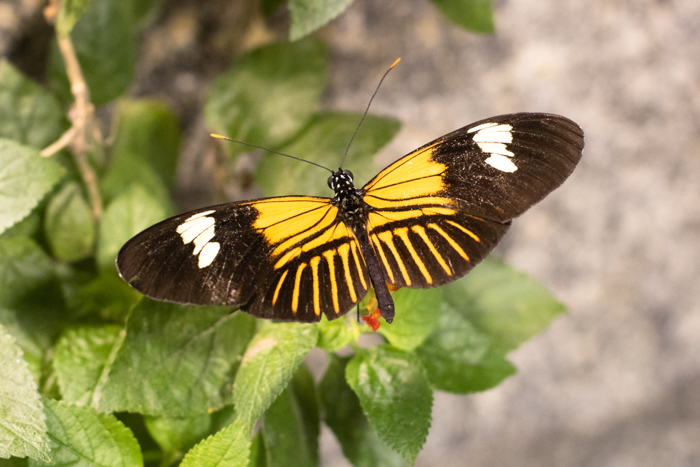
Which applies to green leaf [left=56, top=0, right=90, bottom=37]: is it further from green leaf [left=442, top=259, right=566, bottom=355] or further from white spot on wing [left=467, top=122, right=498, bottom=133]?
green leaf [left=442, top=259, right=566, bottom=355]

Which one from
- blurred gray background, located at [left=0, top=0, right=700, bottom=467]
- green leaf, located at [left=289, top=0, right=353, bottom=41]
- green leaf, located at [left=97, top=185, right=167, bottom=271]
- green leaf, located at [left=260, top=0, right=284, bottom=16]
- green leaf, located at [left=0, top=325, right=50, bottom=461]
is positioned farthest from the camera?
blurred gray background, located at [left=0, top=0, right=700, bottom=467]

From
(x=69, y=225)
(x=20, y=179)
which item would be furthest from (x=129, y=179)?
(x=20, y=179)

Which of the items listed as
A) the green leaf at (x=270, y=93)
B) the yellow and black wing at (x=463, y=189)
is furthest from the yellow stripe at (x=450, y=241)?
the green leaf at (x=270, y=93)

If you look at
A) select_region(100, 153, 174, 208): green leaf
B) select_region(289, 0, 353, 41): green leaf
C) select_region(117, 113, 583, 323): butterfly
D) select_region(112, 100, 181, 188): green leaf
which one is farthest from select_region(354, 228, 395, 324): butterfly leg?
select_region(112, 100, 181, 188): green leaf

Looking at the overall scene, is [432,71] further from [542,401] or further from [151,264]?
[542,401]

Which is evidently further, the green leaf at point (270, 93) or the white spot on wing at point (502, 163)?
the green leaf at point (270, 93)

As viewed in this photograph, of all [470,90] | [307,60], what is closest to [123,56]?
[307,60]

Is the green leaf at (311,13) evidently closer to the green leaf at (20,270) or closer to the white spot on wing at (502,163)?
the white spot on wing at (502,163)

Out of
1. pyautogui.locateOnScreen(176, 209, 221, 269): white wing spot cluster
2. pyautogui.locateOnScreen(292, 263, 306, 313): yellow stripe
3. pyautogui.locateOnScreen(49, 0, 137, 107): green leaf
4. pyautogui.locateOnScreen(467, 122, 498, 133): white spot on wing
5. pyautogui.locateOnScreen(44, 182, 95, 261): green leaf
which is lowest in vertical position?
pyautogui.locateOnScreen(292, 263, 306, 313): yellow stripe
